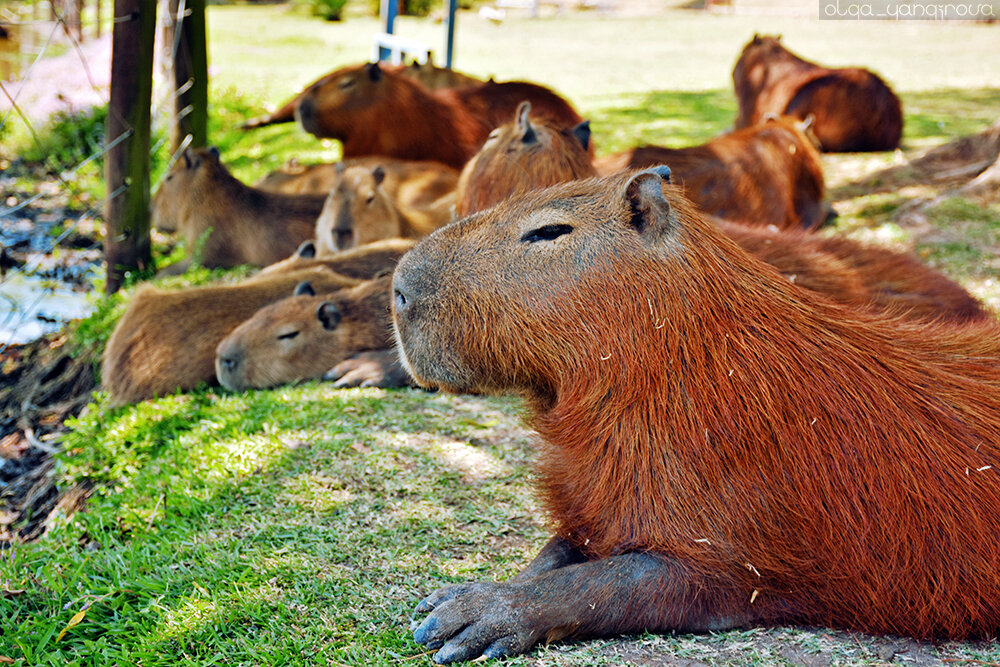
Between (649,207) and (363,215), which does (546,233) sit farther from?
(363,215)

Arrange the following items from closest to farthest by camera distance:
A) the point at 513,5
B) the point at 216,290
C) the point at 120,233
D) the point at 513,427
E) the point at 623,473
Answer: the point at 623,473
the point at 513,427
the point at 216,290
the point at 120,233
the point at 513,5

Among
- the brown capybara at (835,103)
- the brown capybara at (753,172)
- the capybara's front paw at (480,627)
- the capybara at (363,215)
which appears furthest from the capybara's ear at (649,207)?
the brown capybara at (835,103)

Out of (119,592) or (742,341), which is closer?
(742,341)

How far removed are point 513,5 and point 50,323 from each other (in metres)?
22.2

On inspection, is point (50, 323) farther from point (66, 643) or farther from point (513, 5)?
point (513, 5)

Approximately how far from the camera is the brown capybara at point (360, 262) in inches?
216

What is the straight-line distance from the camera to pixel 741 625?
7.41ft

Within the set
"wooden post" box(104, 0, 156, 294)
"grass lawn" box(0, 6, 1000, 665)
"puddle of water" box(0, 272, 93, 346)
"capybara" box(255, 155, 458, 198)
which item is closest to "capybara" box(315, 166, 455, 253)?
"capybara" box(255, 155, 458, 198)

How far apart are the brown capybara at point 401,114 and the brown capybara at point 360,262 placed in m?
2.17

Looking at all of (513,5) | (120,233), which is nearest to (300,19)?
(513,5)

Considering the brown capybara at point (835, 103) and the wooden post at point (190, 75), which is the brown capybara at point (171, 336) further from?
the brown capybara at point (835, 103)

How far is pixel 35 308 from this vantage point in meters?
6.40

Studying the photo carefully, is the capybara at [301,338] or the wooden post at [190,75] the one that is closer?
the capybara at [301,338]

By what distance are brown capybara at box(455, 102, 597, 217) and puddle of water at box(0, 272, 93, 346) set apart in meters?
3.00
